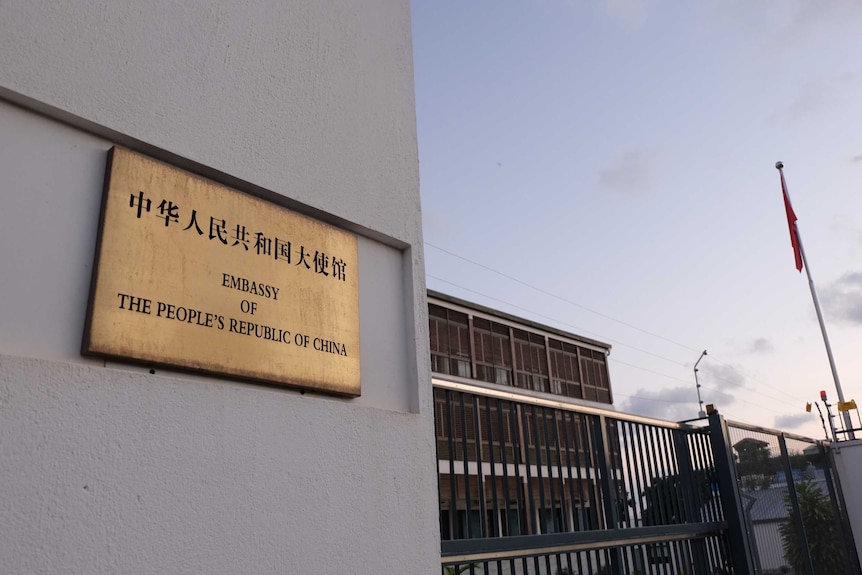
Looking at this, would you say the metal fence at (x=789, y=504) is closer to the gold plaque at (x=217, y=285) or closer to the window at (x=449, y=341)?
the gold plaque at (x=217, y=285)

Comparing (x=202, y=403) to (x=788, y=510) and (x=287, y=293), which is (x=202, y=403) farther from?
(x=788, y=510)

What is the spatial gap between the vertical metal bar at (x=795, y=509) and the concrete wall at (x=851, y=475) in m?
1.72

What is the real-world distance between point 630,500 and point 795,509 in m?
3.29

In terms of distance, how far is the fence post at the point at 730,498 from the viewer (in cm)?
556

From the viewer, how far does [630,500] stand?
4.58 meters

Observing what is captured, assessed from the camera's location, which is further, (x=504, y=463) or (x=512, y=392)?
(x=512, y=392)

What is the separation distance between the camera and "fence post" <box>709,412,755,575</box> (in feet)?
18.2

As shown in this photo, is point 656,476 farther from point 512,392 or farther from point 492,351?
point 492,351

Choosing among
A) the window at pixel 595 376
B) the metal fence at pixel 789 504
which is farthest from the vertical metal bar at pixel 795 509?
A: the window at pixel 595 376

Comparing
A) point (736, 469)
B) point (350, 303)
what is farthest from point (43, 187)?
point (736, 469)

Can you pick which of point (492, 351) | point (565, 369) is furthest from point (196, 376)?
point (565, 369)

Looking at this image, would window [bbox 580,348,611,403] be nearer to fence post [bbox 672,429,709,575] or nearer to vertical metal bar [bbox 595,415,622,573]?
fence post [bbox 672,429,709,575]

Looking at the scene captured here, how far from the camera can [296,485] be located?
7.61 feet

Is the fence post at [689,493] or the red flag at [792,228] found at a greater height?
the red flag at [792,228]
